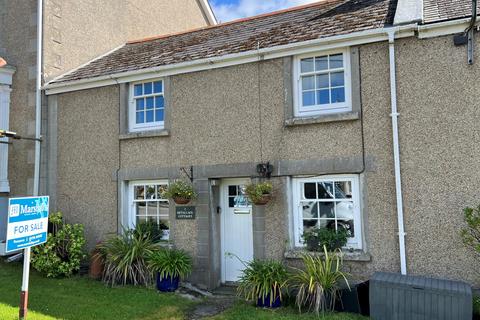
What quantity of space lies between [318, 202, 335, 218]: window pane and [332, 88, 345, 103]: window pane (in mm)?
2087

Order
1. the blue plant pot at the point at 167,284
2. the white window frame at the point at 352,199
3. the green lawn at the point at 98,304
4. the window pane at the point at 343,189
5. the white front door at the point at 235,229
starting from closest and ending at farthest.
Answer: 1. the green lawn at the point at 98,304
2. the white window frame at the point at 352,199
3. the window pane at the point at 343,189
4. the blue plant pot at the point at 167,284
5. the white front door at the point at 235,229

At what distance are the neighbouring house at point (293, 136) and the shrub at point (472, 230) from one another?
0.91ft

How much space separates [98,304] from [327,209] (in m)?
4.74

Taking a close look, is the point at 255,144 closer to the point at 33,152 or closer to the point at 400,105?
the point at 400,105

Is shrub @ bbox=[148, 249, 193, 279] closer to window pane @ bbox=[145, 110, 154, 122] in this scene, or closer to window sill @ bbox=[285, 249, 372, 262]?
window sill @ bbox=[285, 249, 372, 262]

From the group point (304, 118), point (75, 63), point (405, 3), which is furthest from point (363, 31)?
point (75, 63)

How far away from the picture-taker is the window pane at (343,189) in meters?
7.94

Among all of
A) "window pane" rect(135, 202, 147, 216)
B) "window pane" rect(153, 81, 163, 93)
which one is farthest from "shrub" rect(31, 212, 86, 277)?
"window pane" rect(153, 81, 163, 93)

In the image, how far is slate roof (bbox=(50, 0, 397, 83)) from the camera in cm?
857

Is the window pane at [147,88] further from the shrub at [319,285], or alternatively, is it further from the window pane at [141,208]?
the shrub at [319,285]

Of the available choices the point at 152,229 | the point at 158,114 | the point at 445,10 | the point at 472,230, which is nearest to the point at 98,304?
the point at 152,229

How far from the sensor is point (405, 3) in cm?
823

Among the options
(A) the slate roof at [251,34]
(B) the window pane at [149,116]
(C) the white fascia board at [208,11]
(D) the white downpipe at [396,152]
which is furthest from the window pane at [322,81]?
(C) the white fascia board at [208,11]

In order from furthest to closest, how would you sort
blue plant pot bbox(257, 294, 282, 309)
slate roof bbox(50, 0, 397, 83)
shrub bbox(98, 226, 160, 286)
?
shrub bbox(98, 226, 160, 286), slate roof bbox(50, 0, 397, 83), blue plant pot bbox(257, 294, 282, 309)
